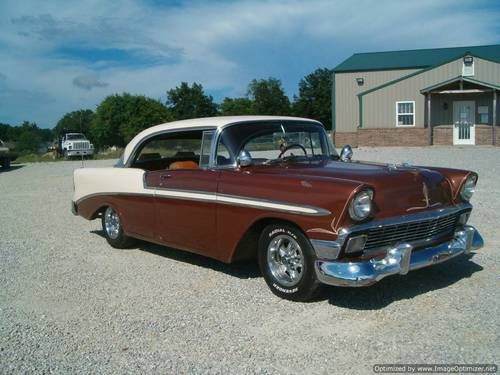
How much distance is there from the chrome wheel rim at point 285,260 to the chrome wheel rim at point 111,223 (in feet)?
8.86

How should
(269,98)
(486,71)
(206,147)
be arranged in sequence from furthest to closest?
(269,98), (486,71), (206,147)

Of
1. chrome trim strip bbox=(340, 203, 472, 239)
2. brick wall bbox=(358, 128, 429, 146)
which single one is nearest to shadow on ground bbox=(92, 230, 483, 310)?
chrome trim strip bbox=(340, 203, 472, 239)

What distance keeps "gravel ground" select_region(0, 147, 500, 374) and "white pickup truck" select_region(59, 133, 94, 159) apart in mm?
28124

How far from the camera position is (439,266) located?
5492mm

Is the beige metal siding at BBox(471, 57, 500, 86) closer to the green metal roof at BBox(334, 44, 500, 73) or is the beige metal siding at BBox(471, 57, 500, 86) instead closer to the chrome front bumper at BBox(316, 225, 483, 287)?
the green metal roof at BBox(334, 44, 500, 73)

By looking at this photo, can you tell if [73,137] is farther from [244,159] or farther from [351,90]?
[244,159]

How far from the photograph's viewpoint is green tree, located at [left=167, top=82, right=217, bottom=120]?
242 feet

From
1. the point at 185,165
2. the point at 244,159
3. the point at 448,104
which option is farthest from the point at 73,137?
the point at 244,159

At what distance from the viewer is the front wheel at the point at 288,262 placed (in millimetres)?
4375

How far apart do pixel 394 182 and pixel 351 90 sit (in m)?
29.5

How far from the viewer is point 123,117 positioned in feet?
245

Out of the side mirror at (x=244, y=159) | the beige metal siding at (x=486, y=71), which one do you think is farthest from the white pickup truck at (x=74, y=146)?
the side mirror at (x=244, y=159)

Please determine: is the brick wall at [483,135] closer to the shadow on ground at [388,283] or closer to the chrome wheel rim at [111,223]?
the shadow on ground at [388,283]

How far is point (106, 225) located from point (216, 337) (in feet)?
11.3
